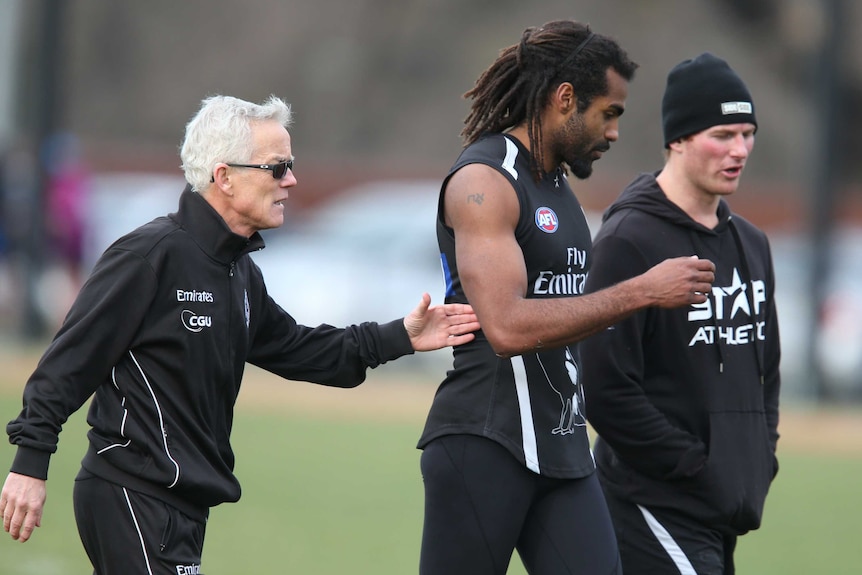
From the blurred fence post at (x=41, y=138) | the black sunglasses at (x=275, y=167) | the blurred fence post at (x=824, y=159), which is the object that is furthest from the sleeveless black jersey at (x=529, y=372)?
the blurred fence post at (x=41, y=138)

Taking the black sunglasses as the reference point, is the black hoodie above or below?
below

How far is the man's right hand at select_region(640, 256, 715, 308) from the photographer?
14.1 ft

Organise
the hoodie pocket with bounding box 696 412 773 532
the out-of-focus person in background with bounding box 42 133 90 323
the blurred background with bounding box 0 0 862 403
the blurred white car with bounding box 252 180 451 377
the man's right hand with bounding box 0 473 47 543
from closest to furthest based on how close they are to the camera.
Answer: the man's right hand with bounding box 0 473 47 543, the hoodie pocket with bounding box 696 412 773 532, the blurred background with bounding box 0 0 862 403, the blurred white car with bounding box 252 180 451 377, the out-of-focus person in background with bounding box 42 133 90 323

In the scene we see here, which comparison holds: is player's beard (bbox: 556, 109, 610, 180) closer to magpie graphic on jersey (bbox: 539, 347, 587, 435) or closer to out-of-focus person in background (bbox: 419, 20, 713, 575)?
out-of-focus person in background (bbox: 419, 20, 713, 575)

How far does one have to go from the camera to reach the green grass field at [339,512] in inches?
325

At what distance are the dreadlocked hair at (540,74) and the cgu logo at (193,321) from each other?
115 cm

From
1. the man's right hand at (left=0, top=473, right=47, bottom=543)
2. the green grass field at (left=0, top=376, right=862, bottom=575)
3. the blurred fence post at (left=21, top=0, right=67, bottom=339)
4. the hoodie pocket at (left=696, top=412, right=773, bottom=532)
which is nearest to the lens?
the man's right hand at (left=0, top=473, right=47, bottom=543)

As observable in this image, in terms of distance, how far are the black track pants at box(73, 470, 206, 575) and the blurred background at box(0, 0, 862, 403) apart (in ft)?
42.5

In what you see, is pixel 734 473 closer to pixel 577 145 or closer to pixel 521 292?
pixel 521 292

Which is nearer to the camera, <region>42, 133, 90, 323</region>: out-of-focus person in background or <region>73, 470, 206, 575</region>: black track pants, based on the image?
<region>73, 470, 206, 575</region>: black track pants

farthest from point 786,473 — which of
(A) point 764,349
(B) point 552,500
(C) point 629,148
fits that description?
(C) point 629,148

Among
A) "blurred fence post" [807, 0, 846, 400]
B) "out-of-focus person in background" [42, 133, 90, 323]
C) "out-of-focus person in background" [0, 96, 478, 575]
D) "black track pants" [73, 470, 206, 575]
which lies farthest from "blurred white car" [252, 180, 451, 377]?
"black track pants" [73, 470, 206, 575]

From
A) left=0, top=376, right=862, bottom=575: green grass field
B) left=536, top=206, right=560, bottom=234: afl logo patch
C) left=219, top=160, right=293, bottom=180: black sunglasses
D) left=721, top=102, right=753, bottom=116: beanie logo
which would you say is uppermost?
left=721, top=102, right=753, bottom=116: beanie logo

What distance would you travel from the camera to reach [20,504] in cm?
427
